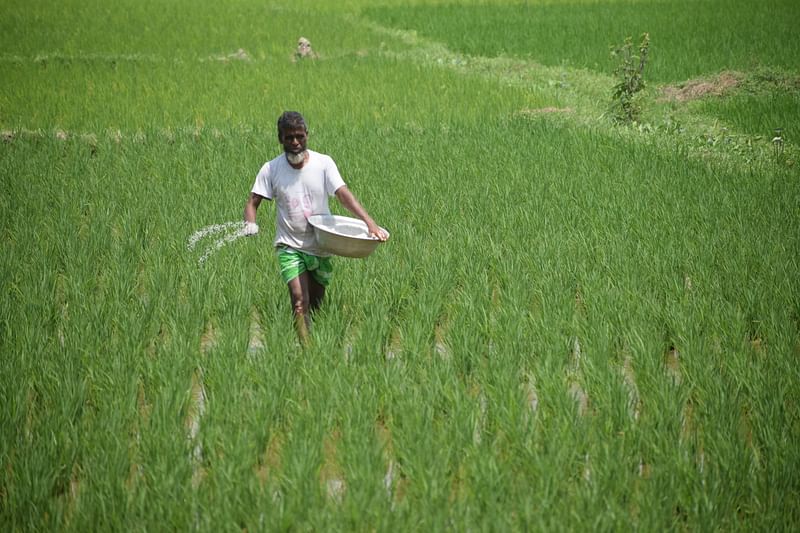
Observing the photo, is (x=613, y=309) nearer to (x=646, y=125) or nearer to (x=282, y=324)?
(x=282, y=324)

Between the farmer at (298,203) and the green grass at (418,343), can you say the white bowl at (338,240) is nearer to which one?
the farmer at (298,203)

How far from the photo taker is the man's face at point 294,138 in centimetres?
356

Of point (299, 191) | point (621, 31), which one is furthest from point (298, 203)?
point (621, 31)

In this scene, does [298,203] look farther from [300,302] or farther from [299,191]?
[300,302]

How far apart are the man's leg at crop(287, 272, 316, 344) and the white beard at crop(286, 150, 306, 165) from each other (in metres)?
0.49

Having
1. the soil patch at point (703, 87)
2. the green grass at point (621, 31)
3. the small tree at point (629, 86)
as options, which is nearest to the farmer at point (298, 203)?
the small tree at point (629, 86)

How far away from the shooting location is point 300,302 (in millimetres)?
3793

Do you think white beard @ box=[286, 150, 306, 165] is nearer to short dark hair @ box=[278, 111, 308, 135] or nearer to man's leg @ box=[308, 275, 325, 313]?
short dark hair @ box=[278, 111, 308, 135]

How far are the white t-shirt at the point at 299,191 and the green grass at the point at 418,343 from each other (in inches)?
17.3

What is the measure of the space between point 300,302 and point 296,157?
632 mm

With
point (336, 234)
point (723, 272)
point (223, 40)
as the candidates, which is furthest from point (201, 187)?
point (223, 40)

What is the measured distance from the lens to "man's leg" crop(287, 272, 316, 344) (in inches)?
148

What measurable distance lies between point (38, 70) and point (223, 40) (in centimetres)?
400

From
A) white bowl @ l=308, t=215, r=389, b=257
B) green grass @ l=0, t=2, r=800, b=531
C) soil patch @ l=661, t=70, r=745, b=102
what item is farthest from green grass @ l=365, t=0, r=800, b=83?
white bowl @ l=308, t=215, r=389, b=257
